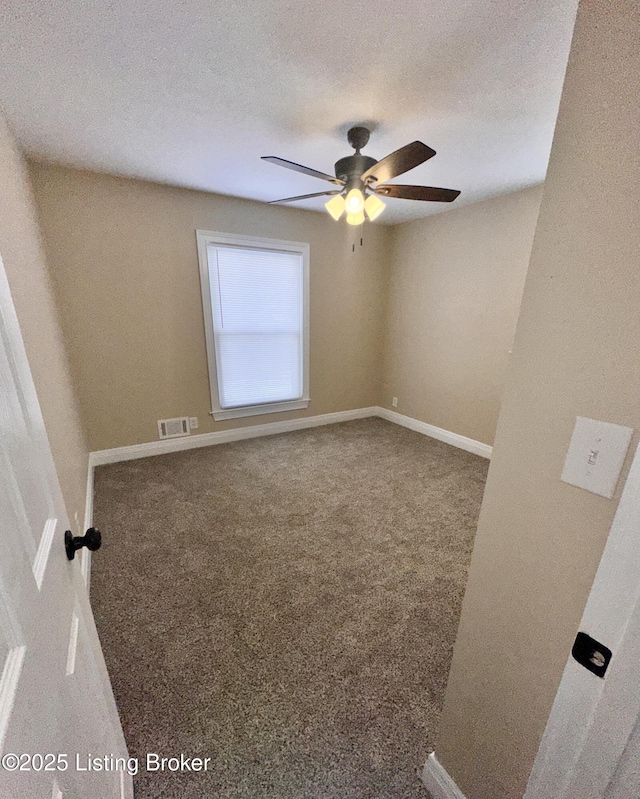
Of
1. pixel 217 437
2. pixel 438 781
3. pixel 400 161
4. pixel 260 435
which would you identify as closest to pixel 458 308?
pixel 400 161

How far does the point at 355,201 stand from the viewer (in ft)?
6.42

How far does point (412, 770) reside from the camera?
108cm

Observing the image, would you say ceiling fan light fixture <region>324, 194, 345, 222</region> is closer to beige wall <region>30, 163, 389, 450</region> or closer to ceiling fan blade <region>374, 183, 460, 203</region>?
ceiling fan blade <region>374, 183, 460, 203</region>

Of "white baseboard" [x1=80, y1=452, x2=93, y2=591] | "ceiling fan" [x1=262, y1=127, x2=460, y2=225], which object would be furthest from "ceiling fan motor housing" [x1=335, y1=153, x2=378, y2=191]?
"white baseboard" [x1=80, y1=452, x2=93, y2=591]

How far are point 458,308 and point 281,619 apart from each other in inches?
127

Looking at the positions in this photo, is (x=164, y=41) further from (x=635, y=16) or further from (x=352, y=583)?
(x=352, y=583)

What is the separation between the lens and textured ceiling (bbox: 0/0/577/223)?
1203mm

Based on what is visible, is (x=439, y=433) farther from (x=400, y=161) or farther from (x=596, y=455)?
(x=596, y=455)

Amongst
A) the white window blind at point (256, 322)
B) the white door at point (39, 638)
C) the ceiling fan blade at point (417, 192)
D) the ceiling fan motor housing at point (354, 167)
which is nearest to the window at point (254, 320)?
the white window blind at point (256, 322)

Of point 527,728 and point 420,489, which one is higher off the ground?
point 527,728

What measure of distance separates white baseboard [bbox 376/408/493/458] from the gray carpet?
63 cm

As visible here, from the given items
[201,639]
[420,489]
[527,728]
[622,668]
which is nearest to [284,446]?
[420,489]

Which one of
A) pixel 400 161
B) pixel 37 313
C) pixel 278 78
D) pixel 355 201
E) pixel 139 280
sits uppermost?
pixel 278 78

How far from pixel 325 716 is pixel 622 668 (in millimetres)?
1161
